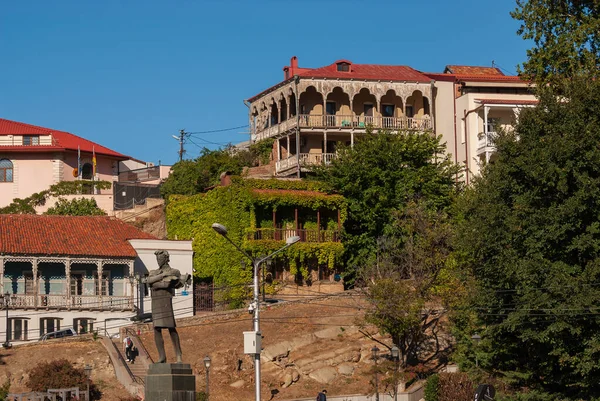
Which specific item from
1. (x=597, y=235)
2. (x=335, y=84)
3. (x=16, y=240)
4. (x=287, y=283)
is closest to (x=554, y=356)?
(x=597, y=235)

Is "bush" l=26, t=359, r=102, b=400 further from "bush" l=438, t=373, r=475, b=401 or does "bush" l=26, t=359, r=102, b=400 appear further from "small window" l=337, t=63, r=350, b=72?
"small window" l=337, t=63, r=350, b=72

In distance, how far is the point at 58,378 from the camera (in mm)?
44656

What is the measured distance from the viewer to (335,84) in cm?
6938

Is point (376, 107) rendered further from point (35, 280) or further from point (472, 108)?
point (35, 280)

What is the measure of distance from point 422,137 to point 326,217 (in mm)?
7299

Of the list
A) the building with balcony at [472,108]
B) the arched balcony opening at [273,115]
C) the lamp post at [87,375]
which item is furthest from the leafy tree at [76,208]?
the lamp post at [87,375]

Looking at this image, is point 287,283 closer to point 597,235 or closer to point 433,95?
point 433,95

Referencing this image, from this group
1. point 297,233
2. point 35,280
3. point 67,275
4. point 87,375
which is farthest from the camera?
Answer: point 297,233

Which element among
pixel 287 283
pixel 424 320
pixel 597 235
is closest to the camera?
pixel 597 235

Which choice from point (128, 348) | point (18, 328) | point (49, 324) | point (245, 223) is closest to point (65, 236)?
point (49, 324)

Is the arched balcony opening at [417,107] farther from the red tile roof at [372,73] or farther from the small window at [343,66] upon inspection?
the small window at [343,66]

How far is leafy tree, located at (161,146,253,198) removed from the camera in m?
70.0

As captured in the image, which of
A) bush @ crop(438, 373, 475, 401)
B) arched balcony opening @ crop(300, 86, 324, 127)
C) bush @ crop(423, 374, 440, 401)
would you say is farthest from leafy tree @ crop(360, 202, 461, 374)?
arched balcony opening @ crop(300, 86, 324, 127)

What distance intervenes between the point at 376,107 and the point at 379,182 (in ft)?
36.7
